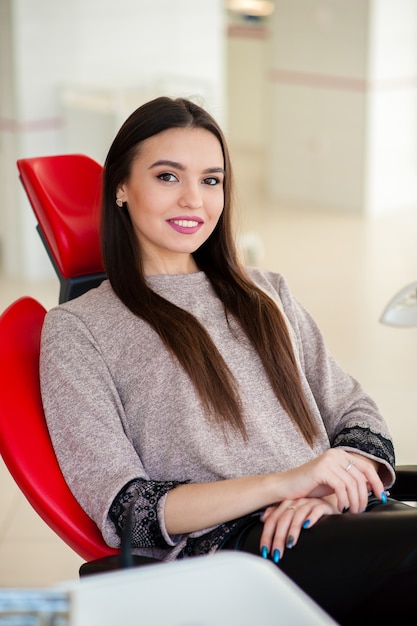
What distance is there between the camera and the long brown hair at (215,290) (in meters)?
1.67

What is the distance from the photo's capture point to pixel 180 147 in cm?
176

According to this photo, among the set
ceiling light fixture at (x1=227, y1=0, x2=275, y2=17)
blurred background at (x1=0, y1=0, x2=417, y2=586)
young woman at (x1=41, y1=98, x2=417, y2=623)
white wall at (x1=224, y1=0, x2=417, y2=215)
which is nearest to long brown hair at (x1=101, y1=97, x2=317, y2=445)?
young woman at (x1=41, y1=98, x2=417, y2=623)

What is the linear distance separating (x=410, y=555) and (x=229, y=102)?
7.30 meters

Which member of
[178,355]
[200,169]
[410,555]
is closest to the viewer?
[410,555]

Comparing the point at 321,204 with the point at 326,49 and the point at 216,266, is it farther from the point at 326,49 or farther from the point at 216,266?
the point at 216,266

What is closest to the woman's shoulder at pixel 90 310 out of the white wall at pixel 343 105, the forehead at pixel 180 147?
the forehead at pixel 180 147

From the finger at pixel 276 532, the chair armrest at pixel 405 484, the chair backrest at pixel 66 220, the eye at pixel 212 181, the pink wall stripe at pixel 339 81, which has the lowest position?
the chair armrest at pixel 405 484

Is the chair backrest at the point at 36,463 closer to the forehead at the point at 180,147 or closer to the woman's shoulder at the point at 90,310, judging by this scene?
the woman's shoulder at the point at 90,310

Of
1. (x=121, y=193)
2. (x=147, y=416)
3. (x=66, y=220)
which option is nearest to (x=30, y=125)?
(x=66, y=220)

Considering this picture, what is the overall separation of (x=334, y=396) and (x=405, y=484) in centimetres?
20

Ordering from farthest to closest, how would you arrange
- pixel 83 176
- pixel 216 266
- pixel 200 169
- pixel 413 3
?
pixel 413 3 → pixel 83 176 → pixel 216 266 → pixel 200 169

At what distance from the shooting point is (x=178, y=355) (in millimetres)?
1660

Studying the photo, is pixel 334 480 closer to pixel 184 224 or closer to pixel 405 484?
pixel 405 484

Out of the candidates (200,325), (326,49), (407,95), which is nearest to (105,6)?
(326,49)
